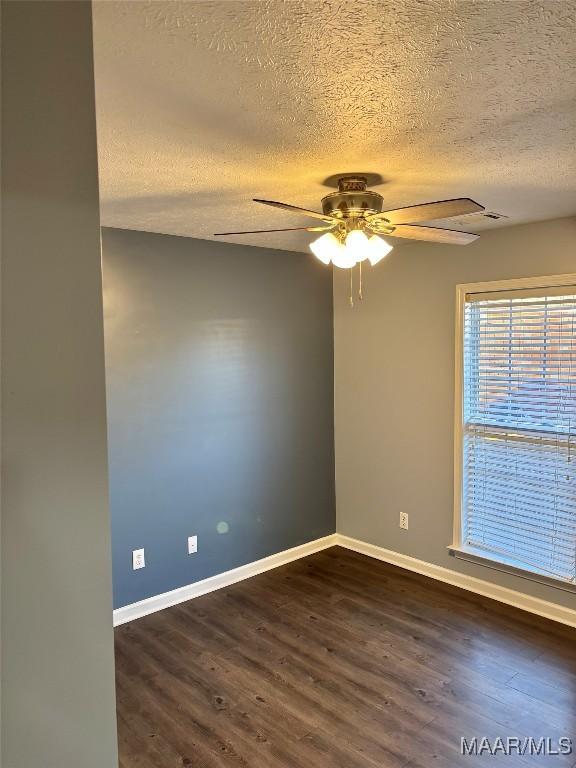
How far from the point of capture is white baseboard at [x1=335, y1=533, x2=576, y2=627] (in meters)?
3.43

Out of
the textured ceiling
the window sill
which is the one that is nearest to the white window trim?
the window sill

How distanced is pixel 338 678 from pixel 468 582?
4.56ft

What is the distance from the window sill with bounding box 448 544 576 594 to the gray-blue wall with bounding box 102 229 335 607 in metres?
1.18

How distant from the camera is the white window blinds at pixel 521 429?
11.0 ft

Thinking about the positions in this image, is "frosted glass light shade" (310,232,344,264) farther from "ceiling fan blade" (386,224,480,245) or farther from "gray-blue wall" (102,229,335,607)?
"gray-blue wall" (102,229,335,607)

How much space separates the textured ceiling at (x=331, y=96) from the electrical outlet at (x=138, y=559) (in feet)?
7.01

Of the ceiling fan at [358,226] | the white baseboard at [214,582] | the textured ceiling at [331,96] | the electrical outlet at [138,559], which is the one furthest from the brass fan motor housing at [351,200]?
the white baseboard at [214,582]

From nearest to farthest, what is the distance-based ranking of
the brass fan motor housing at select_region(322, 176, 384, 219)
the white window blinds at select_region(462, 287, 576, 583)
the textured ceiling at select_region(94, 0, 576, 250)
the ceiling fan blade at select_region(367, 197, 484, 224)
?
the textured ceiling at select_region(94, 0, 576, 250) → the ceiling fan blade at select_region(367, 197, 484, 224) → the brass fan motor housing at select_region(322, 176, 384, 219) → the white window blinds at select_region(462, 287, 576, 583)

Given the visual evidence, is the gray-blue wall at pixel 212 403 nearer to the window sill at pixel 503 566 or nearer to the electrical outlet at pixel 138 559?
the electrical outlet at pixel 138 559

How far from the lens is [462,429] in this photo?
3.82m

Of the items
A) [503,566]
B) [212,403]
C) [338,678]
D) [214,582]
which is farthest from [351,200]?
[214,582]

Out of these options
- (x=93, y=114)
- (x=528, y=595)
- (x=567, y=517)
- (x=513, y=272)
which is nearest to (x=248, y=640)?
(x=528, y=595)

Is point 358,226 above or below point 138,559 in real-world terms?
above

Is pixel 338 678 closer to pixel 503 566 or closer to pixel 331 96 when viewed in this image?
pixel 503 566
